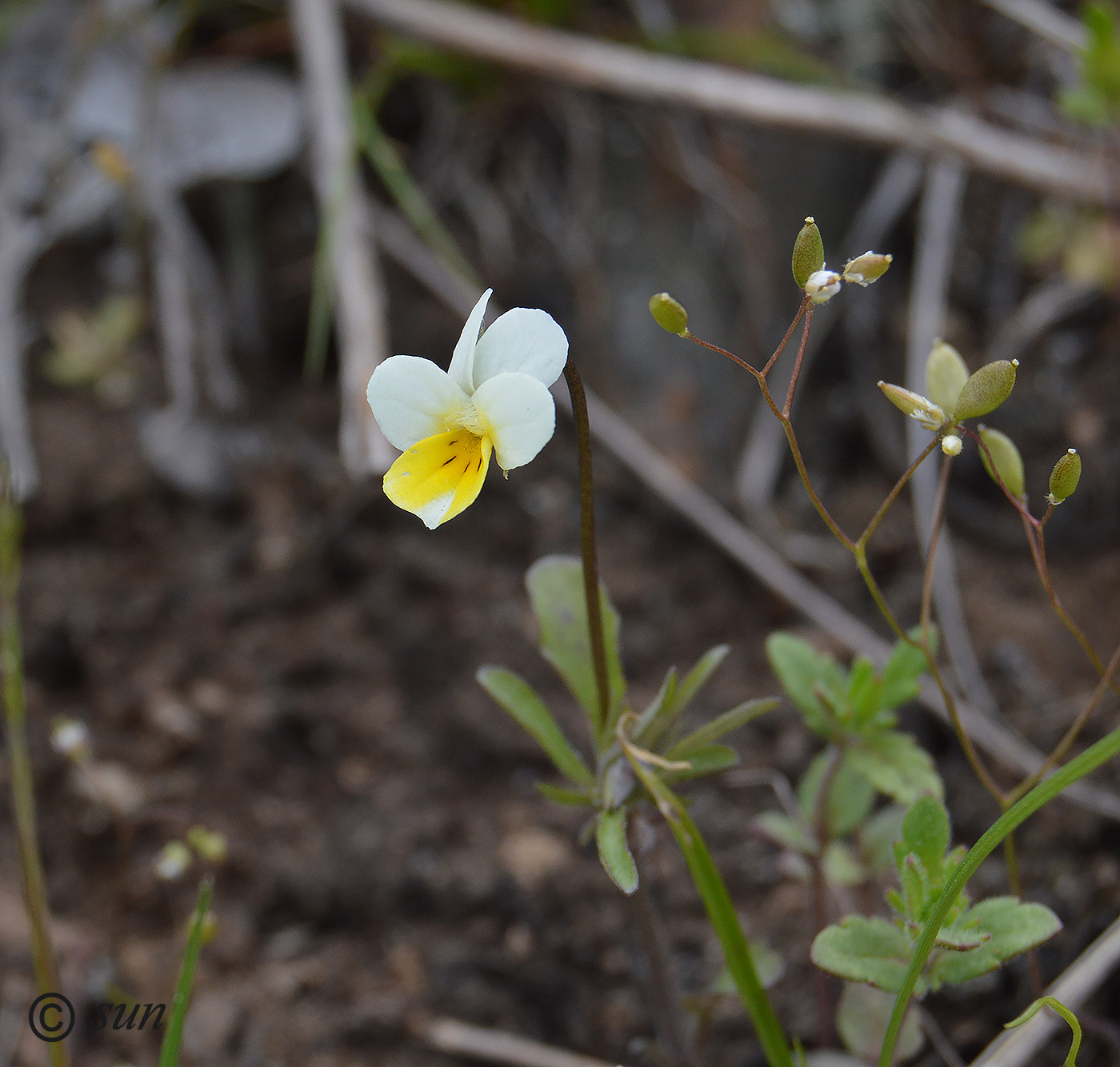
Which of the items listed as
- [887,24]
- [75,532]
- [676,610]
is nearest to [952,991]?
[676,610]

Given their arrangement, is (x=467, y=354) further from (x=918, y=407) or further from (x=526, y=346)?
(x=918, y=407)

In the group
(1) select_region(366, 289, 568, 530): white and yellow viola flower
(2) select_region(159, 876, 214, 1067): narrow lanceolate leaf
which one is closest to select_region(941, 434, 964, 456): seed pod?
(1) select_region(366, 289, 568, 530): white and yellow viola flower

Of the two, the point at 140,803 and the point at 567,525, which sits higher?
the point at 567,525

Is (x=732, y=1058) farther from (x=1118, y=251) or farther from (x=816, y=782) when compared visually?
(x=1118, y=251)

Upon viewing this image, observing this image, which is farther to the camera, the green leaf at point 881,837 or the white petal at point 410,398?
the green leaf at point 881,837

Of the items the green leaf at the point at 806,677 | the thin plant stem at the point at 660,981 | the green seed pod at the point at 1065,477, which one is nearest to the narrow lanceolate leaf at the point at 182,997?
the thin plant stem at the point at 660,981

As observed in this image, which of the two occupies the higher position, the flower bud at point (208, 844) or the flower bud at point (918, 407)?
the flower bud at point (918, 407)

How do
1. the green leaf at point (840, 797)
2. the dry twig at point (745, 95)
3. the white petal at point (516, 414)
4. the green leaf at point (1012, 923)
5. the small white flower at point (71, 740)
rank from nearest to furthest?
the white petal at point (516, 414)
the green leaf at point (1012, 923)
the green leaf at point (840, 797)
the small white flower at point (71, 740)
the dry twig at point (745, 95)

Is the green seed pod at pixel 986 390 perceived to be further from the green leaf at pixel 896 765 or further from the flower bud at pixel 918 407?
the green leaf at pixel 896 765
